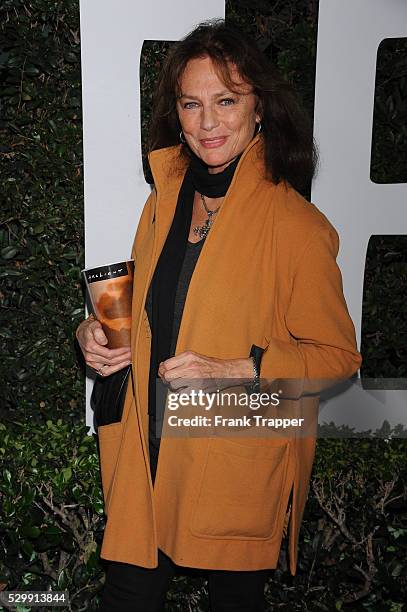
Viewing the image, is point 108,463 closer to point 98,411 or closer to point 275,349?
point 98,411

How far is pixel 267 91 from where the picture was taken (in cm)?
173

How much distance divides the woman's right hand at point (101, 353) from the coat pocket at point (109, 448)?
0.17 metres

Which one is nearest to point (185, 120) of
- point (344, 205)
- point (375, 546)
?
point (344, 205)

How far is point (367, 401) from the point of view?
8.80 ft

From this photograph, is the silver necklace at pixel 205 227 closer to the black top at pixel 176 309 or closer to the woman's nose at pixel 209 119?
the black top at pixel 176 309

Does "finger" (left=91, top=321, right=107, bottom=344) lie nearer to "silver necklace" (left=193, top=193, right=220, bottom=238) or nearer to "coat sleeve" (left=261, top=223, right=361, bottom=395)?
"silver necklace" (left=193, top=193, right=220, bottom=238)

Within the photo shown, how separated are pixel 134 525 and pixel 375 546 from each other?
36.6 inches

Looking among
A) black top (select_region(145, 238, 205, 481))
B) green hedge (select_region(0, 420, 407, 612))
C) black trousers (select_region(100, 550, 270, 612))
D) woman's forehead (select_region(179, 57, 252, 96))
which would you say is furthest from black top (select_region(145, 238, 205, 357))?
green hedge (select_region(0, 420, 407, 612))

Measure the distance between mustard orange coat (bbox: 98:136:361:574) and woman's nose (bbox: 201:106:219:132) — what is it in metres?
0.11

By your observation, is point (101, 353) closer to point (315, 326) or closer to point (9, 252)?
point (315, 326)

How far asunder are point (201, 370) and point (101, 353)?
1.35ft

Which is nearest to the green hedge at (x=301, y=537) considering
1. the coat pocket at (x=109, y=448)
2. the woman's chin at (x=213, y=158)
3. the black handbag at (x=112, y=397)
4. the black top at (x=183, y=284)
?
the coat pocket at (x=109, y=448)

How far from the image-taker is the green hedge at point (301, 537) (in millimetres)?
2279

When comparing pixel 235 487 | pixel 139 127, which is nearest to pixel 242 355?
pixel 235 487
